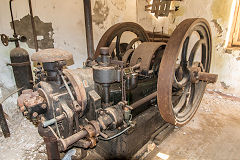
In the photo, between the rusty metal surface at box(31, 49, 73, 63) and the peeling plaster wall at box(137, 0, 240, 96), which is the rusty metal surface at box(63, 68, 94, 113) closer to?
the rusty metal surface at box(31, 49, 73, 63)

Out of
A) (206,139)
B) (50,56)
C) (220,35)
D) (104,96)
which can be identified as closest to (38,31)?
(50,56)

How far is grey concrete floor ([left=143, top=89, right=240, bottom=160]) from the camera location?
1508 millimetres

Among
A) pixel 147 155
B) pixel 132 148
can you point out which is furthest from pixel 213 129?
pixel 132 148

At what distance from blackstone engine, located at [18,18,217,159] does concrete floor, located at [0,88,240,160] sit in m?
0.31

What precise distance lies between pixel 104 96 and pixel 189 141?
1154mm

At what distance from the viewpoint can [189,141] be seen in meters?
1.70

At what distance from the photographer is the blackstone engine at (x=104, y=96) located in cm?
94

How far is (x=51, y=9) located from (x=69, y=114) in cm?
174

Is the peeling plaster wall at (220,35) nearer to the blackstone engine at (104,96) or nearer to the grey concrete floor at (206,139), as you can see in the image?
the grey concrete floor at (206,139)

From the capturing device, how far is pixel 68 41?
7.64 feet

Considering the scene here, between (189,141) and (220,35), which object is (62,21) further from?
(220,35)

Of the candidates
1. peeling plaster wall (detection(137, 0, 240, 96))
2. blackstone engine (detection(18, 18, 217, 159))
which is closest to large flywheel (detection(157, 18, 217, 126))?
blackstone engine (detection(18, 18, 217, 159))

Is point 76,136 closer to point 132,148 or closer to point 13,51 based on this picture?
point 132,148

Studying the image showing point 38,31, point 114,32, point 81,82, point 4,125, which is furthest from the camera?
point 38,31
